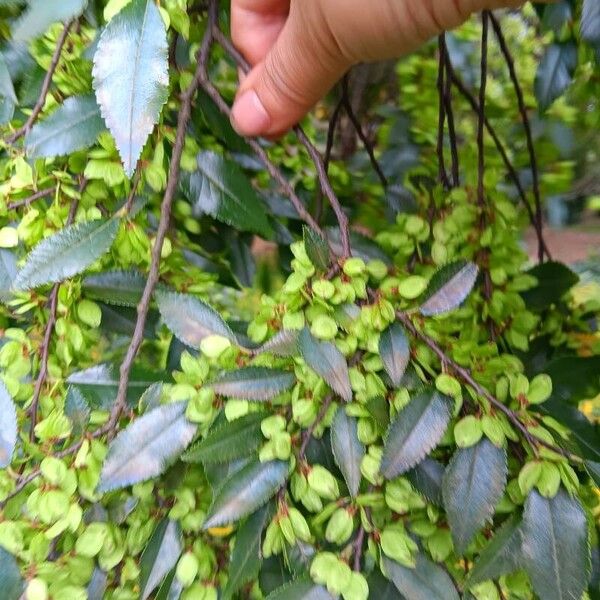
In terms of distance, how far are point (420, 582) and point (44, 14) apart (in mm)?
463

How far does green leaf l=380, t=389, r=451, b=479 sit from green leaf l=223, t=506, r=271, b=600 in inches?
4.1

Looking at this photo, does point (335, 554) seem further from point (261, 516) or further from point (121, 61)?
point (121, 61)

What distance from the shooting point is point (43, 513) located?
15.5 inches

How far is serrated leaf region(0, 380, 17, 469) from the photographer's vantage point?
424mm

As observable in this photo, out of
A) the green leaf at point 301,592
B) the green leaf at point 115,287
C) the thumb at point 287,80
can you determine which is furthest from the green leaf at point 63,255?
the green leaf at point 301,592

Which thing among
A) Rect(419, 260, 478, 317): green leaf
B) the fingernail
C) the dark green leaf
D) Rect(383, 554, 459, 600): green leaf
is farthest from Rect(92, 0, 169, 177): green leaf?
the dark green leaf

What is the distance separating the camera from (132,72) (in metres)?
0.41

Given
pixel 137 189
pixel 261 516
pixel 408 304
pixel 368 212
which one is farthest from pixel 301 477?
pixel 368 212

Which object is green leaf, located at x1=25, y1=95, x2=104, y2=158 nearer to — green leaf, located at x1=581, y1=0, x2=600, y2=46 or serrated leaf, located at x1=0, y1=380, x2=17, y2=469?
serrated leaf, located at x1=0, y1=380, x2=17, y2=469

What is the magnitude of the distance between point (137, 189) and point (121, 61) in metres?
0.11

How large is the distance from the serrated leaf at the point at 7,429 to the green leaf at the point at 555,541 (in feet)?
1.17

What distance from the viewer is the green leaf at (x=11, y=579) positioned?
39cm

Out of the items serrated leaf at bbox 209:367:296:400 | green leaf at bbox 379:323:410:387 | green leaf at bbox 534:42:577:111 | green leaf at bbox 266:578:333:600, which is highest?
serrated leaf at bbox 209:367:296:400

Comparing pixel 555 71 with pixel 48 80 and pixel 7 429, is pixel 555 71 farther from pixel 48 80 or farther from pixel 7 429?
pixel 7 429
